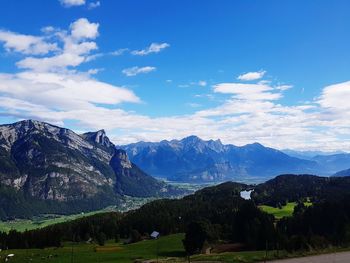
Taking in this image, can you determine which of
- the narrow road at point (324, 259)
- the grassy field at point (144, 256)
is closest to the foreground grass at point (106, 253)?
the grassy field at point (144, 256)

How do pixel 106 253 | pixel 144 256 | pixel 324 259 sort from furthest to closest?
pixel 106 253
pixel 144 256
pixel 324 259

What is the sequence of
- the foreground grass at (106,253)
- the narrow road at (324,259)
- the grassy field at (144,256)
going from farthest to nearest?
the foreground grass at (106,253), the grassy field at (144,256), the narrow road at (324,259)

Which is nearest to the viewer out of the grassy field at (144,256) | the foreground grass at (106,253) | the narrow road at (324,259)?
the narrow road at (324,259)

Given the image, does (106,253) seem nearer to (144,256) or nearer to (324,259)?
(144,256)

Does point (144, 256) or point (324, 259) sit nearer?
point (324, 259)

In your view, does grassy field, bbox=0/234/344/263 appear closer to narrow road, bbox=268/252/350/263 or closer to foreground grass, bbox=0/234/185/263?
foreground grass, bbox=0/234/185/263

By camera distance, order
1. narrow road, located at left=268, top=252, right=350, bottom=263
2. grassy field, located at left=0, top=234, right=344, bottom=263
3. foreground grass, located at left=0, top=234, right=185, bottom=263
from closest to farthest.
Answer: narrow road, located at left=268, top=252, right=350, bottom=263, grassy field, located at left=0, top=234, right=344, bottom=263, foreground grass, located at left=0, top=234, right=185, bottom=263

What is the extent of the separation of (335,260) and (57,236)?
146746 mm

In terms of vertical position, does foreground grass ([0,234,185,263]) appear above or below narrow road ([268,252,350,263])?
below

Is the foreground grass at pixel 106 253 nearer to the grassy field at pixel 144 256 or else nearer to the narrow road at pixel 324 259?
the grassy field at pixel 144 256

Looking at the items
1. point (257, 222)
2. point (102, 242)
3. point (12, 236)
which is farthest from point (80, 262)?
point (12, 236)

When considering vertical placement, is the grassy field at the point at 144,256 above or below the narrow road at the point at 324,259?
below

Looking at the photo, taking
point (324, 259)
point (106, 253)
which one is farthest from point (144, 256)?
point (324, 259)

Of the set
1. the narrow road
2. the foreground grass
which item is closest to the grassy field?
the foreground grass
